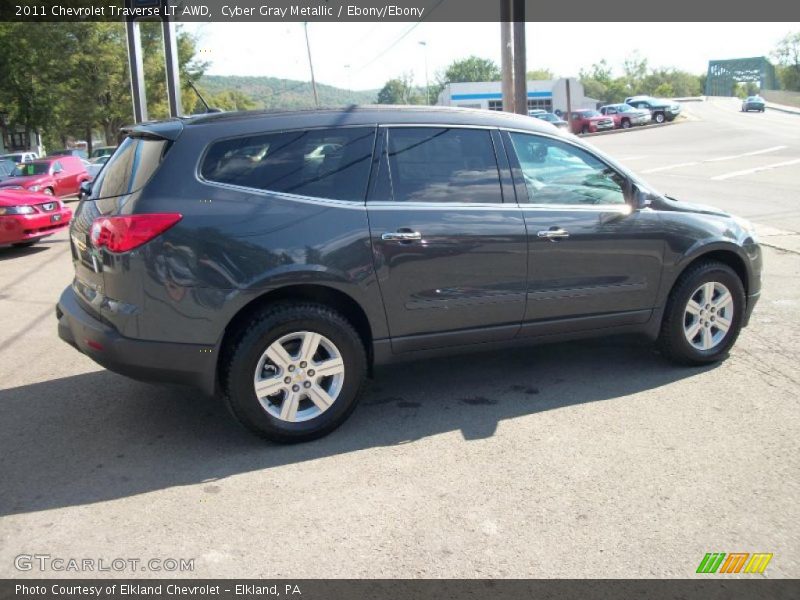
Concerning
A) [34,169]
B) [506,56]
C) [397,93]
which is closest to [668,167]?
A: [506,56]

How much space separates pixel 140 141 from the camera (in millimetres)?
4465

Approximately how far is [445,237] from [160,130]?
5.83 ft

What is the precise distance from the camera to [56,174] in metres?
20.5

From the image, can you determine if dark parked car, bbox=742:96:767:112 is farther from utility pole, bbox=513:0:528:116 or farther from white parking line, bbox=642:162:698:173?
utility pole, bbox=513:0:528:116

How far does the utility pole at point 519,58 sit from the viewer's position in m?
11.5

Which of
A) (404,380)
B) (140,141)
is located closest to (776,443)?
(404,380)

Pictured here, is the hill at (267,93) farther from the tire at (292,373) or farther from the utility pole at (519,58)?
the tire at (292,373)

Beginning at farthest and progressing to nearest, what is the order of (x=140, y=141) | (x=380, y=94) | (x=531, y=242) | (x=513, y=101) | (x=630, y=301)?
(x=380, y=94) < (x=513, y=101) < (x=630, y=301) < (x=531, y=242) < (x=140, y=141)

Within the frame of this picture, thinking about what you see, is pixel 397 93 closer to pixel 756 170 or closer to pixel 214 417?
pixel 756 170

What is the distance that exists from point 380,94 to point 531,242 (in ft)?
394

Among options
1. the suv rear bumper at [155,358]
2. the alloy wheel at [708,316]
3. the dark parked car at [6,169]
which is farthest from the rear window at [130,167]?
the dark parked car at [6,169]

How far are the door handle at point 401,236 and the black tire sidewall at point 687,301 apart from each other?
2083 mm

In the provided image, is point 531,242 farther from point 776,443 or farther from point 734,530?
point 734,530

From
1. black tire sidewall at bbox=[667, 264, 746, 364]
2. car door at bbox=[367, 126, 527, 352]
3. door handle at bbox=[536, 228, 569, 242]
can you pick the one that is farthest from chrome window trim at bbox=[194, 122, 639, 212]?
black tire sidewall at bbox=[667, 264, 746, 364]
